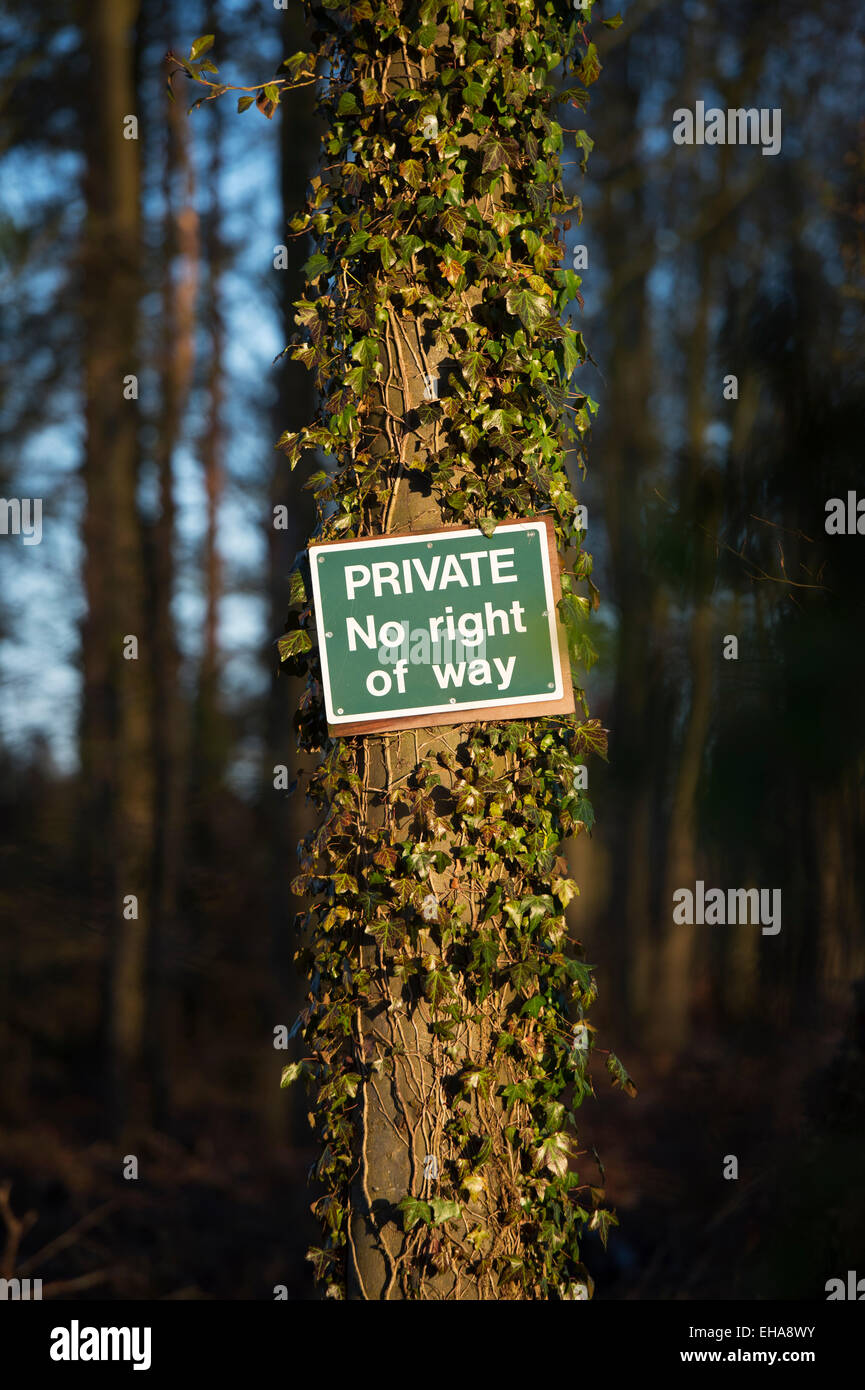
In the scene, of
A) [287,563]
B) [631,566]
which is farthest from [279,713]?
[631,566]

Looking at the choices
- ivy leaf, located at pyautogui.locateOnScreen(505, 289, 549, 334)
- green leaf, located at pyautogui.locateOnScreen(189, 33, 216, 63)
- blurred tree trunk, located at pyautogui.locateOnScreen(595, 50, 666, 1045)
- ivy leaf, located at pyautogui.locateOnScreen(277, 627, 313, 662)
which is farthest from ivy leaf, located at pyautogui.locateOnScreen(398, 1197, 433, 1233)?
blurred tree trunk, located at pyautogui.locateOnScreen(595, 50, 666, 1045)

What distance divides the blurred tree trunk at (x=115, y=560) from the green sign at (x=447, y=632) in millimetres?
6199

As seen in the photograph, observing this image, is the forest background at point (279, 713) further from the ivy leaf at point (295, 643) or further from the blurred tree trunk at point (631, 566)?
the ivy leaf at point (295, 643)

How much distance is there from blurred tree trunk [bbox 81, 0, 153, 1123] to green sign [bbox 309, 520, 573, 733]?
6199 millimetres

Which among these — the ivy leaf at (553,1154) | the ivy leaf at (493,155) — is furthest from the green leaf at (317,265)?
the ivy leaf at (553,1154)

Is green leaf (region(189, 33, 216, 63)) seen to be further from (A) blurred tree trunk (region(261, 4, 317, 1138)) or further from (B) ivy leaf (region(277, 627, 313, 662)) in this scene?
(A) blurred tree trunk (region(261, 4, 317, 1138))

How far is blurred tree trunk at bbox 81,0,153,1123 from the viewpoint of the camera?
7547 millimetres

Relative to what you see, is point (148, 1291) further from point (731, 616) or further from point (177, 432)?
point (177, 432)

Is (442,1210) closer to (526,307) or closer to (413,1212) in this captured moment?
(413,1212)

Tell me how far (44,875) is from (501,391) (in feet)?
22.4

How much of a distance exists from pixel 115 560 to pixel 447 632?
22.1 ft

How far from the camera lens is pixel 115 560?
8.03 metres

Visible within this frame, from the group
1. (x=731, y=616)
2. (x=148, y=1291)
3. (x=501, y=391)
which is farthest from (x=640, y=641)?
(x=501, y=391)

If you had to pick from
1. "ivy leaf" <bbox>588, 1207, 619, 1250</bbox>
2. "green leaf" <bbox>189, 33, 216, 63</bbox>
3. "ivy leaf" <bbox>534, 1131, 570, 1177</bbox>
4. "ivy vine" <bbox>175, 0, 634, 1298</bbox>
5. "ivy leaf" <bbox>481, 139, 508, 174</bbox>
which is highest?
"green leaf" <bbox>189, 33, 216, 63</bbox>
